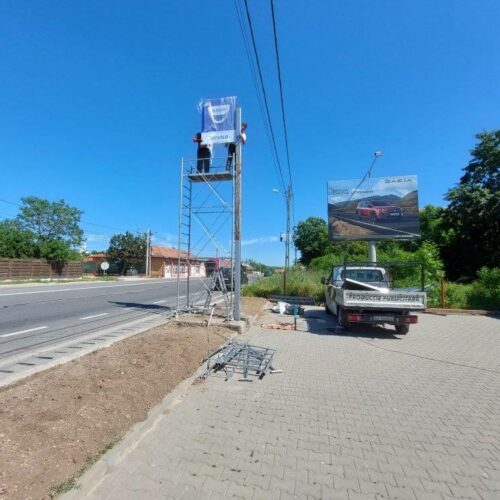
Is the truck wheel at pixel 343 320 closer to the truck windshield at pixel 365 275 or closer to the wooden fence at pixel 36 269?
the truck windshield at pixel 365 275

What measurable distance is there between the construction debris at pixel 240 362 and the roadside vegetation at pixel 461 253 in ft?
25.0

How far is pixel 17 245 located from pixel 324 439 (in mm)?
51797

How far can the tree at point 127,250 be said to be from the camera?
213 feet

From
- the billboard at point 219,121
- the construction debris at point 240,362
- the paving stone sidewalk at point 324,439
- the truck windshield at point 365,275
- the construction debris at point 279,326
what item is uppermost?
the billboard at point 219,121

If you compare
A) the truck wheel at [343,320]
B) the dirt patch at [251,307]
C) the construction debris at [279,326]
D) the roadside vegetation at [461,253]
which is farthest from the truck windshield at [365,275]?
the dirt patch at [251,307]

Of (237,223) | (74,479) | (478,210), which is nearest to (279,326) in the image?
(237,223)

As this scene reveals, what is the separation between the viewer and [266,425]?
13.2ft

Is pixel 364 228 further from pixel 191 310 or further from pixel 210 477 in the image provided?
pixel 210 477

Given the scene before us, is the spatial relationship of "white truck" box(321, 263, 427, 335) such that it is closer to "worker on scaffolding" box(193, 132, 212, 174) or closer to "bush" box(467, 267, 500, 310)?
"worker on scaffolding" box(193, 132, 212, 174)

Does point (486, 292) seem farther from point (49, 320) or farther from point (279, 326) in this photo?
point (49, 320)

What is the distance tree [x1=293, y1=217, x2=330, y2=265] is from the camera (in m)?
61.1

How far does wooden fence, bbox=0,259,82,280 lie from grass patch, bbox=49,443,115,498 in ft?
126

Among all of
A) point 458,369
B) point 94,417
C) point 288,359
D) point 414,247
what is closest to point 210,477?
point 94,417

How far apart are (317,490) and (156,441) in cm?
160
